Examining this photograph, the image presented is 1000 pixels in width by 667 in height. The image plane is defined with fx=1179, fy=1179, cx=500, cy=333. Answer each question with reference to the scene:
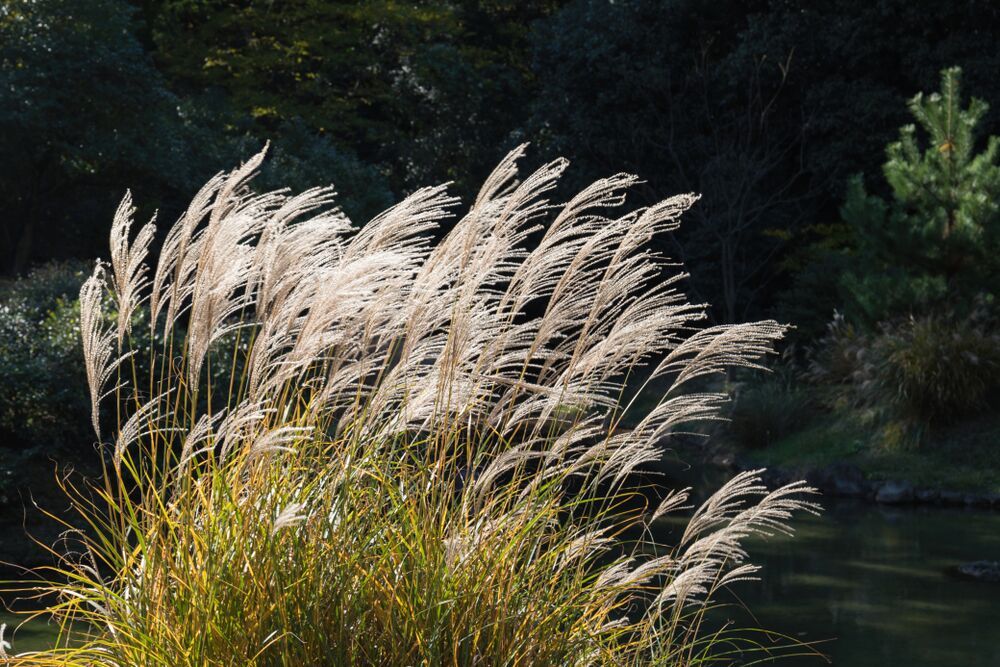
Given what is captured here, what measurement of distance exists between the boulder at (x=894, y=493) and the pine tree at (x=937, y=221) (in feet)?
9.18

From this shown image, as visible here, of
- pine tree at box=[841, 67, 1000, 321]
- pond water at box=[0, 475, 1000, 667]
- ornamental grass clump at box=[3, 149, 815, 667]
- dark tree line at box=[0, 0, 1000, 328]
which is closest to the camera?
ornamental grass clump at box=[3, 149, 815, 667]

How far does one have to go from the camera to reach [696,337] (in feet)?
9.95

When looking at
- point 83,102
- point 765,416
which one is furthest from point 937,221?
point 83,102

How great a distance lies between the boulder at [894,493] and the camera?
37.8 feet

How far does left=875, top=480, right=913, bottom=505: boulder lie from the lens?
1153 centimetres

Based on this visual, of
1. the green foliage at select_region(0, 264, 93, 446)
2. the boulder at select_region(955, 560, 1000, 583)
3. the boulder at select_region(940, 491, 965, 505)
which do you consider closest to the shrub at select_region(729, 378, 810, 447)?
the boulder at select_region(940, 491, 965, 505)

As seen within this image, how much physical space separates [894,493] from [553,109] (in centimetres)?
959

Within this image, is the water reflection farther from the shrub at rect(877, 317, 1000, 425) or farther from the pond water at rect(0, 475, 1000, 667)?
the shrub at rect(877, 317, 1000, 425)

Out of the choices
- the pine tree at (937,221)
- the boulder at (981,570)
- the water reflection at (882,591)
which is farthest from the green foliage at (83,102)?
the boulder at (981,570)

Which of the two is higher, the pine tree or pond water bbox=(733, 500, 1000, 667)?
the pine tree

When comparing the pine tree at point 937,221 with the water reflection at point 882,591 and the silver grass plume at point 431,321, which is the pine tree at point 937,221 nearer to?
the water reflection at point 882,591

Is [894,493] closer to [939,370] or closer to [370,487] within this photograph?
[939,370]

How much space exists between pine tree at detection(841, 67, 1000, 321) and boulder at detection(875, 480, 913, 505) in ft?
9.18

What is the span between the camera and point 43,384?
27.5 ft
